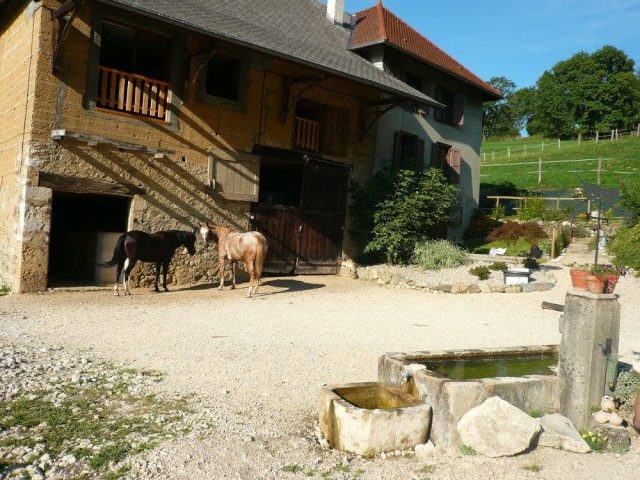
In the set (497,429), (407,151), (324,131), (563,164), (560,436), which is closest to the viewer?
(497,429)

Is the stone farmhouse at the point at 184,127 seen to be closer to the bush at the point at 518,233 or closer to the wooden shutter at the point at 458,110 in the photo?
the wooden shutter at the point at 458,110

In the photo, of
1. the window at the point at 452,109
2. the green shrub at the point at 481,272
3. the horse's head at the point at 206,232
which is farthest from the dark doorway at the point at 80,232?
the window at the point at 452,109

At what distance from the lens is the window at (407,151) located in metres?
16.0

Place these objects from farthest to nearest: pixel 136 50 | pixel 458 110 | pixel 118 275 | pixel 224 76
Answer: pixel 458 110 < pixel 224 76 < pixel 136 50 < pixel 118 275

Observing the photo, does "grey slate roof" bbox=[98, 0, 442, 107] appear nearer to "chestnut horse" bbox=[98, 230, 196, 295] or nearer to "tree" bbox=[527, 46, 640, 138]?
"chestnut horse" bbox=[98, 230, 196, 295]

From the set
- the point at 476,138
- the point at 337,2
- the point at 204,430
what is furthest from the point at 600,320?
the point at 476,138

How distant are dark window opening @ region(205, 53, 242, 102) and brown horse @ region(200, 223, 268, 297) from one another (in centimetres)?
348

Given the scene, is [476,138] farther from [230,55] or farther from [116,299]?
[116,299]

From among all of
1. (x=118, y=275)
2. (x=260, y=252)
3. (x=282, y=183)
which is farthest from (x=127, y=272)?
(x=282, y=183)

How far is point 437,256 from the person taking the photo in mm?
14234

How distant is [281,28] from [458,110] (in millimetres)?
8270

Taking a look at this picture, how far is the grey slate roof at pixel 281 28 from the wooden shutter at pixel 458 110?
16.1 ft

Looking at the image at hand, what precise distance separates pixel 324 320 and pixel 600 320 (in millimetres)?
5031

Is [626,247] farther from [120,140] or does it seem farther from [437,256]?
[120,140]
